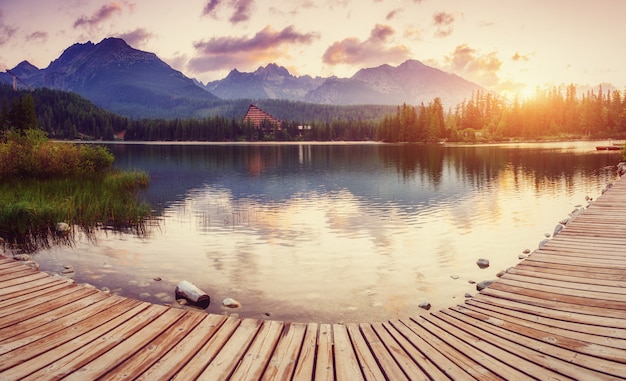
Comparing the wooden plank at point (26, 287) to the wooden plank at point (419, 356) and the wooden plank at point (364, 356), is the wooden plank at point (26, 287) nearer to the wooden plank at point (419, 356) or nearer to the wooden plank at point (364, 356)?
the wooden plank at point (364, 356)

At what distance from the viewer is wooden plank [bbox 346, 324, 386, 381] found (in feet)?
17.7

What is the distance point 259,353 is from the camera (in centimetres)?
603

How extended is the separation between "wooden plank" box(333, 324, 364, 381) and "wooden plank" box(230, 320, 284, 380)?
0.93 meters

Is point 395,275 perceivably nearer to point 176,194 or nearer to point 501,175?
point 176,194

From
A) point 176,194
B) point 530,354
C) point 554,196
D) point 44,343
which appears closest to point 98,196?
point 176,194

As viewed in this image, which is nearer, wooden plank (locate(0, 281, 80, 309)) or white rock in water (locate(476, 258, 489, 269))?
wooden plank (locate(0, 281, 80, 309))

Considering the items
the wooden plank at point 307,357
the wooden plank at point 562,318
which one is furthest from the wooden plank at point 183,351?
the wooden plank at point 562,318

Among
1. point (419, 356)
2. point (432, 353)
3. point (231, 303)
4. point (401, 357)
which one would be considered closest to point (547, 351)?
point (432, 353)

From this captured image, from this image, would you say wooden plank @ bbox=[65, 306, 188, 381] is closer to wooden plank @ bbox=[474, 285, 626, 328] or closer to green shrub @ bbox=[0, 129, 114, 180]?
wooden plank @ bbox=[474, 285, 626, 328]

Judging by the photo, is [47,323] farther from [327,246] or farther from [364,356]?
[327,246]

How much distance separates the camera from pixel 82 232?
22641 mm

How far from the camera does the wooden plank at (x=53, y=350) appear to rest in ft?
18.1

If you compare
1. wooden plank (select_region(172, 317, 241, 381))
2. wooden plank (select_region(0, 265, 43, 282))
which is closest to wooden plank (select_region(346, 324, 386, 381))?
wooden plank (select_region(172, 317, 241, 381))

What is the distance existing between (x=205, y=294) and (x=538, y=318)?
9215 millimetres
